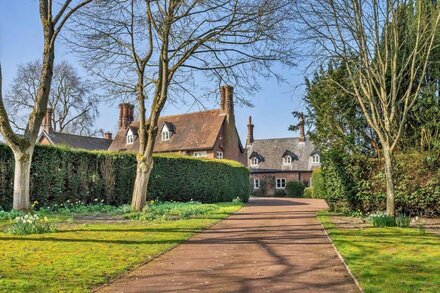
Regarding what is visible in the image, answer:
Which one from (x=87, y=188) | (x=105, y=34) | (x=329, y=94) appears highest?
(x=105, y=34)

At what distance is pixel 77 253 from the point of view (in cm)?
756

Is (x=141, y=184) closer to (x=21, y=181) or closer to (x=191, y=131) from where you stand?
(x=21, y=181)

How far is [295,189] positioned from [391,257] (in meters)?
40.9

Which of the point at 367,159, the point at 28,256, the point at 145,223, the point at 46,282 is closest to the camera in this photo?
the point at 46,282

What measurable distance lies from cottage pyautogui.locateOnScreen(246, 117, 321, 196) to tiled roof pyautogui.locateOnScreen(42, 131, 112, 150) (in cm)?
2047


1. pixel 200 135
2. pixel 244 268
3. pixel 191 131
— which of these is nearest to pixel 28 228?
pixel 244 268

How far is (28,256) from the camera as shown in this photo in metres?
7.14

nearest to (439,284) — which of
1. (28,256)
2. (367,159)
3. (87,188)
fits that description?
(28,256)

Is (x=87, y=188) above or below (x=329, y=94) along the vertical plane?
below

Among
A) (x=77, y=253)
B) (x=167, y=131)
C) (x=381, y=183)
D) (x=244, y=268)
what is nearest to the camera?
(x=244, y=268)

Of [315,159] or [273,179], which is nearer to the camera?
[315,159]

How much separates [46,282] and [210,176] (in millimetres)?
22575

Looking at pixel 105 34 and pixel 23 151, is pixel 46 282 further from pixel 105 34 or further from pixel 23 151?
pixel 105 34

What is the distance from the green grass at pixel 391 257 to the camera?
5688 millimetres
